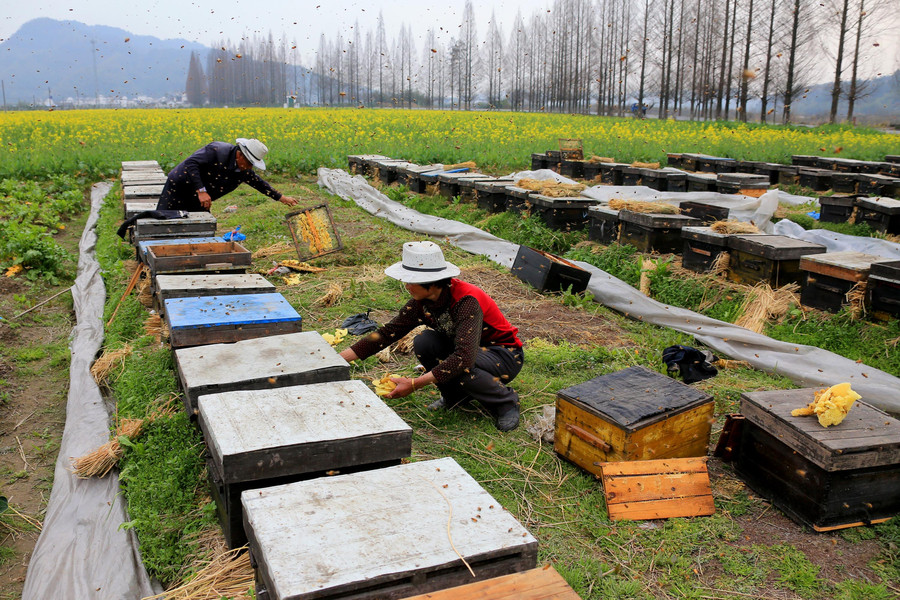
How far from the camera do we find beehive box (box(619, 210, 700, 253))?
7973 mm

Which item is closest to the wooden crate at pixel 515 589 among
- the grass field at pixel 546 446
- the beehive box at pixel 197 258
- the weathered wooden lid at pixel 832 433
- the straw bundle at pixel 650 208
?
the grass field at pixel 546 446

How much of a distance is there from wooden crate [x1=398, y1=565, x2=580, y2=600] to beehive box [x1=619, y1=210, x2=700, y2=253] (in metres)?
6.63

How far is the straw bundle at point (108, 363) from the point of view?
491 centimetres

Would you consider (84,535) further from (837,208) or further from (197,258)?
(837,208)

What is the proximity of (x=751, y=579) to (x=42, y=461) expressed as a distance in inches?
162

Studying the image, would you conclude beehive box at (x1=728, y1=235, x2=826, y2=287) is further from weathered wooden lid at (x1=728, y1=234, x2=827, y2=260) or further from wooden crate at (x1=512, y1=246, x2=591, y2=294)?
wooden crate at (x1=512, y1=246, x2=591, y2=294)

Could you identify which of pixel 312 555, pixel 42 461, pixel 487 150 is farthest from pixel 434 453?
pixel 487 150

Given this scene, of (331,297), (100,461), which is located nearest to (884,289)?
(331,297)

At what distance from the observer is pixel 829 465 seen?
3.11 m

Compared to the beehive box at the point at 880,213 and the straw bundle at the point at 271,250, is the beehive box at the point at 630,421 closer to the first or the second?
the straw bundle at the point at 271,250

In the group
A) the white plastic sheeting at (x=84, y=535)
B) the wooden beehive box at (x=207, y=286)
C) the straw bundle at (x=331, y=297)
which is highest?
the wooden beehive box at (x=207, y=286)

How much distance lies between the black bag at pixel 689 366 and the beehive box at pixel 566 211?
4.65 meters

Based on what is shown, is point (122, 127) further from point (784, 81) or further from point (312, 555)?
point (784, 81)

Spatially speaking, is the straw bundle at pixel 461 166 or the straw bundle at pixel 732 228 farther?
the straw bundle at pixel 461 166
